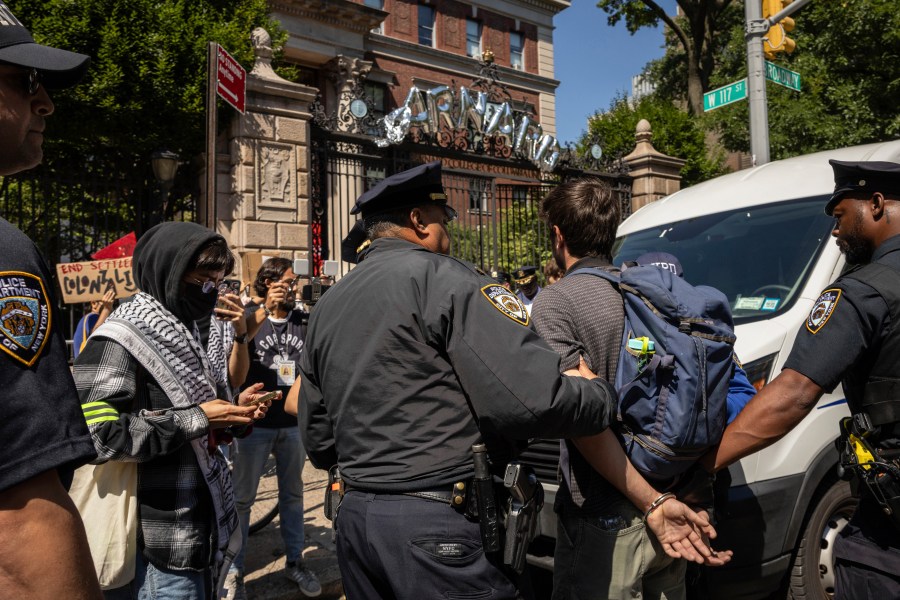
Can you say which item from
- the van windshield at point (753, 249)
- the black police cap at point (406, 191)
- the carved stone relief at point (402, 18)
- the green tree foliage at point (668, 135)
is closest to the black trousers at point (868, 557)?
the van windshield at point (753, 249)

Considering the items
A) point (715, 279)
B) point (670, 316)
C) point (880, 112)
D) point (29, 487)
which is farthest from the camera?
point (880, 112)

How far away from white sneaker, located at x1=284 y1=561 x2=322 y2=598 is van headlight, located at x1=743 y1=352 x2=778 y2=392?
116 inches

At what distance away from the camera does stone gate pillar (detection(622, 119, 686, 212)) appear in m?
13.8

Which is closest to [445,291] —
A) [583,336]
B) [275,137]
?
[583,336]

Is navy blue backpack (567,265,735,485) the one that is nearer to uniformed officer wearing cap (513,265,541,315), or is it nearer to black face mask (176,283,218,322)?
black face mask (176,283,218,322)

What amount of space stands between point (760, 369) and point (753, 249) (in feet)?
4.07

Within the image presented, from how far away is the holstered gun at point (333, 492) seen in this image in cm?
234

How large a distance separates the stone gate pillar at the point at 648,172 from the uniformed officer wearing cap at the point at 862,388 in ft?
38.6

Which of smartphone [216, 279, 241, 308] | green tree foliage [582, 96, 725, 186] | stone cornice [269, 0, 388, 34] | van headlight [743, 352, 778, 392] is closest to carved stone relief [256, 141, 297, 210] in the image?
smartphone [216, 279, 241, 308]

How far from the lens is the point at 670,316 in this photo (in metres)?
A: 2.27

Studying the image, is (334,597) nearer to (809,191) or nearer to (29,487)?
(29,487)

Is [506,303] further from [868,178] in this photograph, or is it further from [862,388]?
[868,178]

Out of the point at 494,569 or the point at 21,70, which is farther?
the point at 494,569

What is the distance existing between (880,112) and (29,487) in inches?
715
